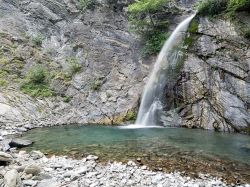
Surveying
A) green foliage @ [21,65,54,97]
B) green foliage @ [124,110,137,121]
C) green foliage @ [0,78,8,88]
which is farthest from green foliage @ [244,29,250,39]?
green foliage @ [0,78,8,88]

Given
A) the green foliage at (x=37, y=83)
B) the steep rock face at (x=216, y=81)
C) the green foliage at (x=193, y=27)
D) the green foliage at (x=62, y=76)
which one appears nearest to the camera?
the steep rock face at (x=216, y=81)

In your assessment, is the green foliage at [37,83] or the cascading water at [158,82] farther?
the green foliage at [37,83]

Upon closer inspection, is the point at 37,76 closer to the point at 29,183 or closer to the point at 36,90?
the point at 36,90

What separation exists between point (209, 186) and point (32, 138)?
9.45m

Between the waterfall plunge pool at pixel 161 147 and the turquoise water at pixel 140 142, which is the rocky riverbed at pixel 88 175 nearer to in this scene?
the waterfall plunge pool at pixel 161 147

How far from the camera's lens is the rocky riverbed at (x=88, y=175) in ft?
27.5

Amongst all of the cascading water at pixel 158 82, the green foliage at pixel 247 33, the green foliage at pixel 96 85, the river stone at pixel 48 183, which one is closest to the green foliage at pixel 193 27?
the cascading water at pixel 158 82

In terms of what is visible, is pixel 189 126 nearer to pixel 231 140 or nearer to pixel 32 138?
pixel 231 140

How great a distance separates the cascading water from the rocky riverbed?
33.5ft

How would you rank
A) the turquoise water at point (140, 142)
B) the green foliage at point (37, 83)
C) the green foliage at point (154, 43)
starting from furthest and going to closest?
the green foliage at point (154, 43), the green foliage at point (37, 83), the turquoise water at point (140, 142)

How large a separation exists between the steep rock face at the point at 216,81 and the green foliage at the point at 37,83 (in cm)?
963

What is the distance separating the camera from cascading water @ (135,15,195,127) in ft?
66.6

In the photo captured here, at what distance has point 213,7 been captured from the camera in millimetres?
20578

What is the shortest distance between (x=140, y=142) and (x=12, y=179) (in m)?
6.93
